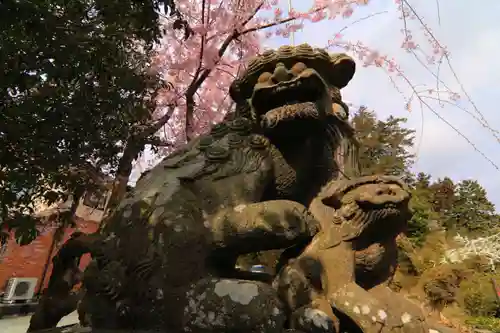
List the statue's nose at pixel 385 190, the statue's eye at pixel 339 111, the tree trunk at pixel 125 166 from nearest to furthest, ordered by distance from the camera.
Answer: the statue's nose at pixel 385 190 < the statue's eye at pixel 339 111 < the tree trunk at pixel 125 166

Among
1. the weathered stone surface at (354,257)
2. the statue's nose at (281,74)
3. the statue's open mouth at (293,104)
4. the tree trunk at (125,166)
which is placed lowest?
the weathered stone surface at (354,257)

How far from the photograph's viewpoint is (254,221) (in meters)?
1.83

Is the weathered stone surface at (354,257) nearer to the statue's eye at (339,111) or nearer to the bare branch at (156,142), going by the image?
the statue's eye at (339,111)

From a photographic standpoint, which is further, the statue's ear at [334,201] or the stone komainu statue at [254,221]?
the statue's ear at [334,201]

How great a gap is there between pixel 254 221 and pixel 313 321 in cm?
51

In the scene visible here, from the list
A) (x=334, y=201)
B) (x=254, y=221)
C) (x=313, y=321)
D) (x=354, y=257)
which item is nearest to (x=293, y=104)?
(x=334, y=201)

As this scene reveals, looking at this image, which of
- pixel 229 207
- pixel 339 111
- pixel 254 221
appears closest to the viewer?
pixel 254 221

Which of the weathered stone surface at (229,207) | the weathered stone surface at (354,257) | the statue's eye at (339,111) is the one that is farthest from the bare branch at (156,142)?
the weathered stone surface at (354,257)

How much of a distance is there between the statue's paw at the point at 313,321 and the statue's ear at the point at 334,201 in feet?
1.84

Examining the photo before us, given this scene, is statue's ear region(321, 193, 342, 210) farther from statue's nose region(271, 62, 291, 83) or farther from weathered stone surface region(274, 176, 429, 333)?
statue's nose region(271, 62, 291, 83)

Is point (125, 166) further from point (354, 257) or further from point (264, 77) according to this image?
point (354, 257)

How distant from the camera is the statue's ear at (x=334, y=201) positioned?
6.54 feet

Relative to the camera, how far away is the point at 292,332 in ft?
5.36

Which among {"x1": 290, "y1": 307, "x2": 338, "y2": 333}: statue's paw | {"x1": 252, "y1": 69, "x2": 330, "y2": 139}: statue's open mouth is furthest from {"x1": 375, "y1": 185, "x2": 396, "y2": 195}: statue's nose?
{"x1": 290, "y1": 307, "x2": 338, "y2": 333}: statue's paw
